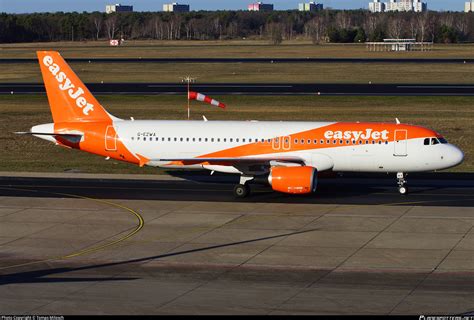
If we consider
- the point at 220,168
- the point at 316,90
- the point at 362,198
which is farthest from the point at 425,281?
the point at 316,90

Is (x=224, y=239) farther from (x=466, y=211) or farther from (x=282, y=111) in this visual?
(x=282, y=111)

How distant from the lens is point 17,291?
29094 millimetres

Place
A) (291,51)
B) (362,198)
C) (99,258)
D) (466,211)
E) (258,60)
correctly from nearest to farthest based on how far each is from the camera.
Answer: (99,258) → (466,211) → (362,198) → (258,60) → (291,51)

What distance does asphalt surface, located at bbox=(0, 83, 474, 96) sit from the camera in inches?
3809

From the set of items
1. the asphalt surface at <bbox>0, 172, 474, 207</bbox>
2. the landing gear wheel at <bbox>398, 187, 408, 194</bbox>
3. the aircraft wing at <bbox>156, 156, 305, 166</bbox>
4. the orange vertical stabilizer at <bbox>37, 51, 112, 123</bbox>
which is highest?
the orange vertical stabilizer at <bbox>37, 51, 112, 123</bbox>

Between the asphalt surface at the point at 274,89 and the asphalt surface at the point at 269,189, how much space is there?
45331 millimetres

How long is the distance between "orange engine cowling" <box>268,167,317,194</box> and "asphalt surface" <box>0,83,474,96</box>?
52083mm

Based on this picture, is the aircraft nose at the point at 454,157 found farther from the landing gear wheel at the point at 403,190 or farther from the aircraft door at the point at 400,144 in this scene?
the landing gear wheel at the point at 403,190

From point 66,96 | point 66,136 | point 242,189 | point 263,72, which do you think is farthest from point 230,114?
point 263,72

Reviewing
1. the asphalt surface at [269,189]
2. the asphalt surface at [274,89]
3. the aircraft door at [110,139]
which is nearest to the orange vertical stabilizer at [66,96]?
the aircraft door at [110,139]

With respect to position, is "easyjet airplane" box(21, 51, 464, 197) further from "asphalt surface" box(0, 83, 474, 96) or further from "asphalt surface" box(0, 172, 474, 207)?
"asphalt surface" box(0, 83, 474, 96)

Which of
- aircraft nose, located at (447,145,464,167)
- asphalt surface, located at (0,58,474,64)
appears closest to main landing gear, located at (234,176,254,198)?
aircraft nose, located at (447,145,464,167)

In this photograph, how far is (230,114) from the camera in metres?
80.6

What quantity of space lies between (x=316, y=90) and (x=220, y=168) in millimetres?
54489
